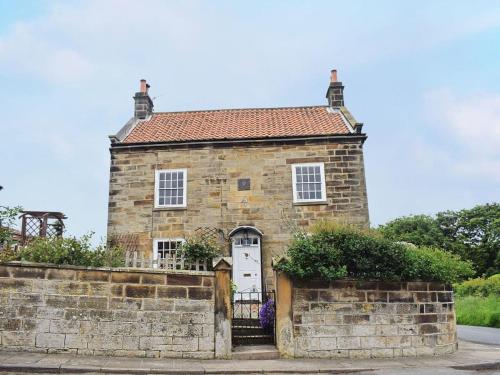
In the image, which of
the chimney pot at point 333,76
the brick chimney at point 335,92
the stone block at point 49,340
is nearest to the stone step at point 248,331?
the stone block at point 49,340

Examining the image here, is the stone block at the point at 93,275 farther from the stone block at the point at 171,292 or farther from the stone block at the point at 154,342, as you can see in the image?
the stone block at the point at 154,342

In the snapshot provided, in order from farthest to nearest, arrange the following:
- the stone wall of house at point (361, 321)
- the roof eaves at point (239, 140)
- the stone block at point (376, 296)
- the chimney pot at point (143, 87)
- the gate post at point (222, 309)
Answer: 1. the chimney pot at point (143, 87)
2. the roof eaves at point (239, 140)
3. the stone block at point (376, 296)
4. the stone wall of house at point (361, 321)
5. the gate post at point (222, 309)

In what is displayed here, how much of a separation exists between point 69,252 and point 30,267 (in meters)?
0.77

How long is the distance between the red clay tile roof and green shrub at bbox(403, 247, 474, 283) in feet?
22.7

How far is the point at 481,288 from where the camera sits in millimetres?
27375

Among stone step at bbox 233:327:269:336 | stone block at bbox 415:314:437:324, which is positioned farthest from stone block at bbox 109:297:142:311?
stone block at bbox 415:314:437:324

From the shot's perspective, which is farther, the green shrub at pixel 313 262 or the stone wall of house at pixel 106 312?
the green shrub at pixel 313 262

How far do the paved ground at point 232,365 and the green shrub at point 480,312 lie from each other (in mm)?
12490

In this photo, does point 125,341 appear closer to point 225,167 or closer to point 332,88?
point 225,167

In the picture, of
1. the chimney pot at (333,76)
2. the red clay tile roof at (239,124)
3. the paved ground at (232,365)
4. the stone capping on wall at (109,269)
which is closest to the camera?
the paved ground at (232,365)

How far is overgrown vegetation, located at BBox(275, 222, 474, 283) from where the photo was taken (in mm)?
9133

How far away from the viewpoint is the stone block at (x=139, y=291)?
8641 millimetres

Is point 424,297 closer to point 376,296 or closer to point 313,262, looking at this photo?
point 376,296

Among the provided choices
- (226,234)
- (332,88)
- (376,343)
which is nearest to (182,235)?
(226,234)
